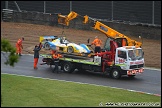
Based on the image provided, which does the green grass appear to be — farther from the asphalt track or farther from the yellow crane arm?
the yellow crane arm

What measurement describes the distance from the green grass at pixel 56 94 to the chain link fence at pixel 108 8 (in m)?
20.9

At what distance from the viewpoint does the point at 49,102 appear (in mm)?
14375

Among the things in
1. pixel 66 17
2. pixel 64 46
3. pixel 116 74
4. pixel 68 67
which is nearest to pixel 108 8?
pixel 66 17

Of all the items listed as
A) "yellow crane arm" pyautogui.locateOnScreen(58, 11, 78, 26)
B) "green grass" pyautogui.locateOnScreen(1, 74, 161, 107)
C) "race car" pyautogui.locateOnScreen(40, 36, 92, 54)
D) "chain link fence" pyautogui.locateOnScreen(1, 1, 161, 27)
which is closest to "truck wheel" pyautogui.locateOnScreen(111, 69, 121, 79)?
"race car" pyautogui.locateOnScreen(40, 36, 92, 54)

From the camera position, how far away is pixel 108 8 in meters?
40.9

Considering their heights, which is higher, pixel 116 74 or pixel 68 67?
pixel 68 67

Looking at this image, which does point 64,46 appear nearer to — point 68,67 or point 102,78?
point 68,67

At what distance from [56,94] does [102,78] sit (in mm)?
6668

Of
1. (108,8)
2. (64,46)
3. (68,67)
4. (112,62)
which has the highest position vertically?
(108,8)

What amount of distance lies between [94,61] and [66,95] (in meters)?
7.28

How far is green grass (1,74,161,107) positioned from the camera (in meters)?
14.3

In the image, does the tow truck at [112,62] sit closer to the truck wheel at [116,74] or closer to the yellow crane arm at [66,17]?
the truck wheel at [116,74]

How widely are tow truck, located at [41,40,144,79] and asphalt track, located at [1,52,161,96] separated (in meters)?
0.42

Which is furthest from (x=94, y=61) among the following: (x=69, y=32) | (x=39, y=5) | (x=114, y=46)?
(x=39, y=5)
